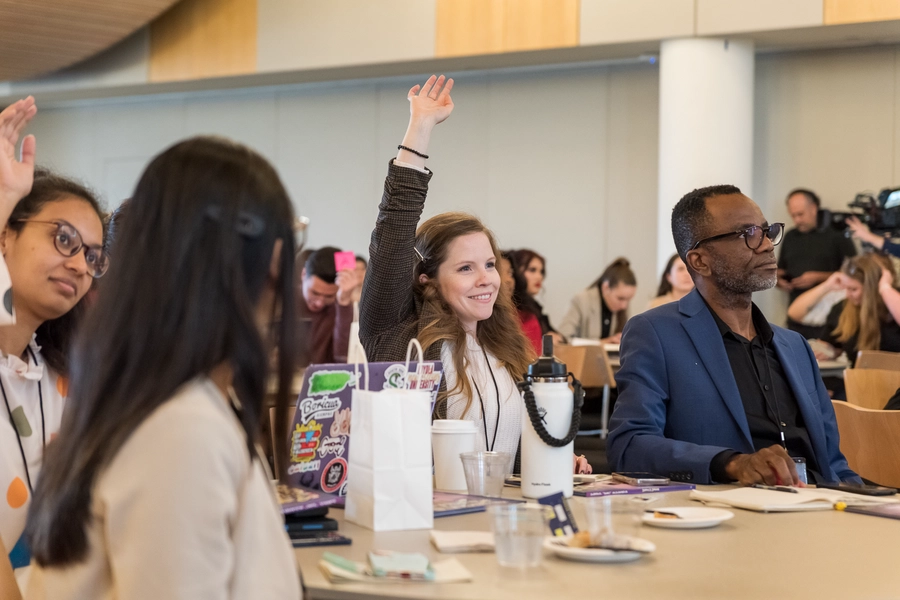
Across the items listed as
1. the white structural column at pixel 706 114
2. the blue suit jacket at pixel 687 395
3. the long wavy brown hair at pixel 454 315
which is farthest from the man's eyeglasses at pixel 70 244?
the white structural column at pixel 706 114

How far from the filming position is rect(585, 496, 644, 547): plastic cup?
1330 millimetres

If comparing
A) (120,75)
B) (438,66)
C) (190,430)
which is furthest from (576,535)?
(120,75)

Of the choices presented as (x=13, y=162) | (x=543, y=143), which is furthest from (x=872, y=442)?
(x=543, y=143)

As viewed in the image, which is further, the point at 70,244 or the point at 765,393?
the point at 765,393

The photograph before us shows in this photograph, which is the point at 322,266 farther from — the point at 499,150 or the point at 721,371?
the point at 721,371

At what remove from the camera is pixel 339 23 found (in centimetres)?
775

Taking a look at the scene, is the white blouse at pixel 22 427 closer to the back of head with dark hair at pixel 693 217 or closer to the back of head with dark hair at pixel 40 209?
the back of head with dark hair at pixel 40 209

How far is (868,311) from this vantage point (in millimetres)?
5230

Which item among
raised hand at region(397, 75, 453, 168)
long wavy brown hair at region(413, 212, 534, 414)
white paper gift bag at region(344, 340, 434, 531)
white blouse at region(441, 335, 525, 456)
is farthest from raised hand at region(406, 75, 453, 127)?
white paper gift bag at region(344, 340, 434, 531)

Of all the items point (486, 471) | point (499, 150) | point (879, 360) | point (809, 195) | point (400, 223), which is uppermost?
point (499, 150)

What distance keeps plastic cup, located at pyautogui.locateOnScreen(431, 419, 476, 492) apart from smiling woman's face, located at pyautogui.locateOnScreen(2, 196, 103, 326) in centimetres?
71

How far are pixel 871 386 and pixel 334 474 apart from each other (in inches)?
95.5

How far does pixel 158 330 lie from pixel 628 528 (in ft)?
2.38

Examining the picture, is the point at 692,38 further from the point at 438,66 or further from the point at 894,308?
the point at 894,308
